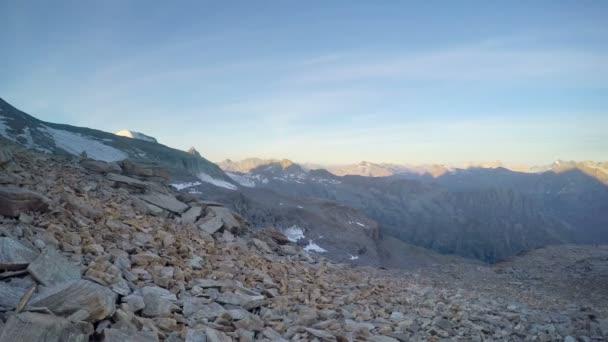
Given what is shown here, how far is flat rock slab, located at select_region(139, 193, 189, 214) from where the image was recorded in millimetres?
15352

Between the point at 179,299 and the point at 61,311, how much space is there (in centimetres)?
242

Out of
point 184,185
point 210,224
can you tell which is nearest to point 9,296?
point 210,224

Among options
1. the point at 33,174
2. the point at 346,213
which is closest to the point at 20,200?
the point at 33,174

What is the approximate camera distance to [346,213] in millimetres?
85125

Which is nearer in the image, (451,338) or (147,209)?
(451,338)

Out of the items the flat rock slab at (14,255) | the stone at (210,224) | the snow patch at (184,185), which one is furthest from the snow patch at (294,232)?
the flat rock slab at (14,255)

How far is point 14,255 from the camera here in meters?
6.44

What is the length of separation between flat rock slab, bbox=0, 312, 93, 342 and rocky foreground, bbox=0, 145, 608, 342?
0.04ft

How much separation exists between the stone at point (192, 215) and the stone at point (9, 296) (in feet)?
29.2

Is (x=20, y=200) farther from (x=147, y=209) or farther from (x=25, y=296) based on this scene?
(x=147, y=209)

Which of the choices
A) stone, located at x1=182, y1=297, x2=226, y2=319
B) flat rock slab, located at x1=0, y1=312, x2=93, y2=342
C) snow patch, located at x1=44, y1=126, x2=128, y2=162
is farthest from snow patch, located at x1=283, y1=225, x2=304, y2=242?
flat rock slab, located at x1=0, y1=312, x2=93, y2=342

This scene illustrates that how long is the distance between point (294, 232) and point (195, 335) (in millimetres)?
59458

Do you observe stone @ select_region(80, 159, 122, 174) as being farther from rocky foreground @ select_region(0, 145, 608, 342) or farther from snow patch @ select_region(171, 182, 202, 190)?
snow patch @ select_region(171, 182, 202, 190)

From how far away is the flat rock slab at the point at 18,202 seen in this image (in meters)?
8.40
